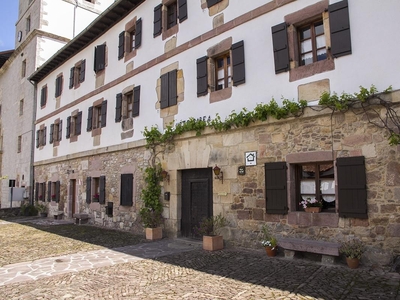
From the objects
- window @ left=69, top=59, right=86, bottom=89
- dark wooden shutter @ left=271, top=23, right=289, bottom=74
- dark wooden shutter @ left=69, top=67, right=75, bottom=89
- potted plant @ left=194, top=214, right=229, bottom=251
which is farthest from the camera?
dark wooden shutter @ left=69, top=67, right=75, bottom=89

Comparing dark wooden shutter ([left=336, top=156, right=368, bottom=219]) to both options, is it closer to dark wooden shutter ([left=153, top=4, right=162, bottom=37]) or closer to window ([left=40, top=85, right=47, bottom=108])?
dark wooden shutter ([left=153, top=4, right=162, bottom=37])

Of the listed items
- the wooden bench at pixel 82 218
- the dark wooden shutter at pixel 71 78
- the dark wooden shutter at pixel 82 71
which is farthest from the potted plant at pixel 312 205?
the dark wooden shutter at pixel 71 78

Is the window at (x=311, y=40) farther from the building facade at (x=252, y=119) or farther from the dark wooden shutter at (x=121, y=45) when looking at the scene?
the dark wooden shutter at (x=121, y=45)

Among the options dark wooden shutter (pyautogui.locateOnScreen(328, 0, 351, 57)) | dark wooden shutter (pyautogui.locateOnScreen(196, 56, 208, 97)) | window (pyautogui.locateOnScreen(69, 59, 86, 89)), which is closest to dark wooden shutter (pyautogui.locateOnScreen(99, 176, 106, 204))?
window (pyautogui.locateOnScreen(69, 59, 86, 89))

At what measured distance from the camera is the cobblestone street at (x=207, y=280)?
4.42m

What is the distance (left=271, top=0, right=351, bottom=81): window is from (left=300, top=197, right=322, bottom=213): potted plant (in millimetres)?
2403

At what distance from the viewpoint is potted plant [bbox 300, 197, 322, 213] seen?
6192 millimetres

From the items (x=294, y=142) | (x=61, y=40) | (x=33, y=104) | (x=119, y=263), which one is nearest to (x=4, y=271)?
(x=119, y=263)

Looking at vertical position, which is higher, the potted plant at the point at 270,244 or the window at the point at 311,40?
the window at the point at 311,40

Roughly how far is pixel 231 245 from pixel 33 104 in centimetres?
1637

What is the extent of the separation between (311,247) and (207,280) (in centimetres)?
194

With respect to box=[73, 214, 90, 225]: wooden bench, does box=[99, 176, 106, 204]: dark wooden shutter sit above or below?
above

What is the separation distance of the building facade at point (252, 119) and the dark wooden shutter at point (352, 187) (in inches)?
0.7

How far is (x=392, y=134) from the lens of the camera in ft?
17.2
